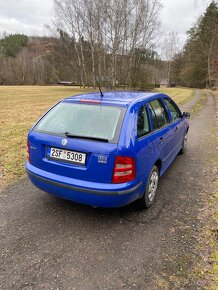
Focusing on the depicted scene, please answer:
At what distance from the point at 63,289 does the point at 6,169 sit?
348cm

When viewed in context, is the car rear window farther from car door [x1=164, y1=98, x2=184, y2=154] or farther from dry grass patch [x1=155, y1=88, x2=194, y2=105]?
dry grass patch [x1=155, y1=88, x2=194, y2=105]

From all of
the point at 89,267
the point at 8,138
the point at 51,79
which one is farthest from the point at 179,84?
the point at 89,267

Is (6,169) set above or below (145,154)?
below

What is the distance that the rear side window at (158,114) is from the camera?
153 inches

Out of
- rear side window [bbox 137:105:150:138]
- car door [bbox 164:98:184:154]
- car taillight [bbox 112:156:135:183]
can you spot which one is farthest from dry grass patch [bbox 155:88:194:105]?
car taillight [bbox 112:156:135:183]

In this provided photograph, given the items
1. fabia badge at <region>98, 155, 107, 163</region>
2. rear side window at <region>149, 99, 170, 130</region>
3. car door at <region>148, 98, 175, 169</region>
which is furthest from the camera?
rear side window at <region>149, 99, 170, 130</region>

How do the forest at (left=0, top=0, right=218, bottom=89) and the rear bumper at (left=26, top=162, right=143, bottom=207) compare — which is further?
the forest at (left=0, top=0, right=218, bottom=89)

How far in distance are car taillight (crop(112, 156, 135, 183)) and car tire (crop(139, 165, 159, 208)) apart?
1.88 feet

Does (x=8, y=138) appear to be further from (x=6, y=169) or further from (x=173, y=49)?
(x=173, y=49)

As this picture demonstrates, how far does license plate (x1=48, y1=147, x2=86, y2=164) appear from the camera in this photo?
117 inches

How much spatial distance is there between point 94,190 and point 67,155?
0.57 meters

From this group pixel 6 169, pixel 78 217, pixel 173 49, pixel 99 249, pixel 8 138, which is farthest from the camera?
pixel 173 49

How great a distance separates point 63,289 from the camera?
224 centimetres

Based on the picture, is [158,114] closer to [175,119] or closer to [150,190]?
[175,119]
